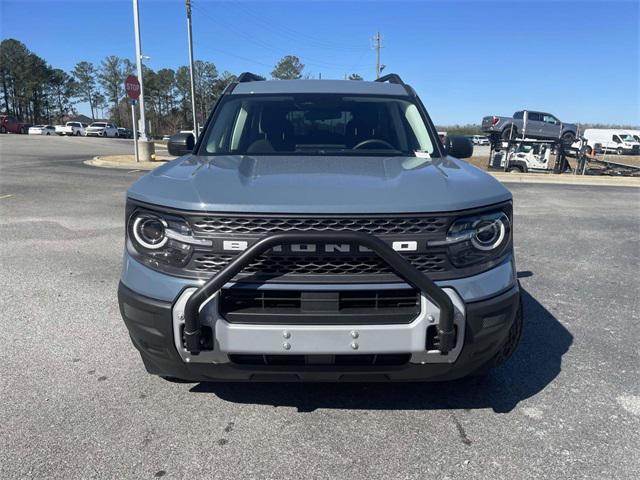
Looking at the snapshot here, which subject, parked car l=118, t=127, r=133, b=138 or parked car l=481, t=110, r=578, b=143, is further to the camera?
parked car l=118, t=127, r=133, b=138

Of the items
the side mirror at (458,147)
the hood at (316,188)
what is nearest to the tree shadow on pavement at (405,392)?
the hood at (316,188)

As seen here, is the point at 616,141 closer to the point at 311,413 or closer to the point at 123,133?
the point at 123,133

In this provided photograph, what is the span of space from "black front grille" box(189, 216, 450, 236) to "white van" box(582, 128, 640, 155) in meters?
54.4

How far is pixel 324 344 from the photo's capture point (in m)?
2.21

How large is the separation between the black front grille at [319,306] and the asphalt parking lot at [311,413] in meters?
0.71

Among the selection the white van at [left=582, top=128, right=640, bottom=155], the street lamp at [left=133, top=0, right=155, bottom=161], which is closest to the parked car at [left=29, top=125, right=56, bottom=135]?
the street lamp at [left=133, top=0, right=155, bottom=161]

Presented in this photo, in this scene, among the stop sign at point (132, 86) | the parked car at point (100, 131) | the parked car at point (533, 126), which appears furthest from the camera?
the parked car at point (100, 131)

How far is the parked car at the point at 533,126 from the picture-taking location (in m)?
31.9

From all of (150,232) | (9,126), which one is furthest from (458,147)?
(9,126)

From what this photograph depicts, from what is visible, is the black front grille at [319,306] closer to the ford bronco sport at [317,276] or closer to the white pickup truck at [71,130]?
the ford bronco sport at [317,276]

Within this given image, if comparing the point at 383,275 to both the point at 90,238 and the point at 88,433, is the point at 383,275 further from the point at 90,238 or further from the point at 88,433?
the point at 90,238

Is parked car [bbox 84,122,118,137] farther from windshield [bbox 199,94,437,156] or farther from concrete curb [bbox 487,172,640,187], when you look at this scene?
windshield [bbox 199,94,437,156]

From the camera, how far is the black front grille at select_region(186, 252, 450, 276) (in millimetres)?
2254

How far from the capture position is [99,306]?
4.30 meters
